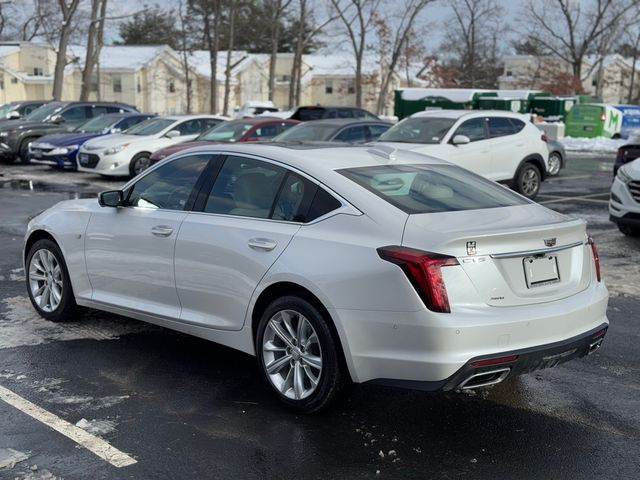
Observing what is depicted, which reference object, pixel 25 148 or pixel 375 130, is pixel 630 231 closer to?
pixel 375 130

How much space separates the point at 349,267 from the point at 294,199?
757mm

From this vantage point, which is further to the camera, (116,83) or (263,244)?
(116,83)

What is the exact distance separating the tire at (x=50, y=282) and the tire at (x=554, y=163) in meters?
15.2

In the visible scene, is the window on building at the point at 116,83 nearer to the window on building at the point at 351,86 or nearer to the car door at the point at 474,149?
the window on building at the point at 351,86

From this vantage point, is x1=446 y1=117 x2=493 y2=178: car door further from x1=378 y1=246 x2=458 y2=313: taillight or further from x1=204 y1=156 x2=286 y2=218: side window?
x1=378 y1=246 x2=458 y2=313: taillight

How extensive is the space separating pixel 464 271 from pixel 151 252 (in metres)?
2.37

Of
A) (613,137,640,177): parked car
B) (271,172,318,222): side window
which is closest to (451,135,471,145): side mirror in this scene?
(613,137,640,177): parked car

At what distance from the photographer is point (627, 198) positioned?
10.2 meters

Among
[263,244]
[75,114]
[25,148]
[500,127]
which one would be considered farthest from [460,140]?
[75,114]

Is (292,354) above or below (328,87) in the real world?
below

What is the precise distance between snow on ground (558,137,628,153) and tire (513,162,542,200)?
16324 mm

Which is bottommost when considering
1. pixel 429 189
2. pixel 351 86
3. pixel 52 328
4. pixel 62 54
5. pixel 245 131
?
pixel 52 328

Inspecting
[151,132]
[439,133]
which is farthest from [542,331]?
[151,132]

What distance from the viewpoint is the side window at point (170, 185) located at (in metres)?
5.66
